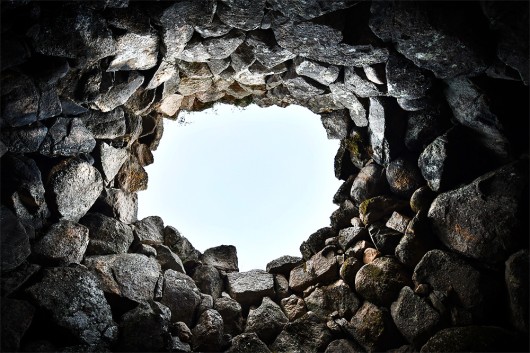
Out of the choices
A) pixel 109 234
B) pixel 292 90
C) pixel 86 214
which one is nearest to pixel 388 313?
pixel 292 90

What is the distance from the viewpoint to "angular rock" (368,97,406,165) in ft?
30.0

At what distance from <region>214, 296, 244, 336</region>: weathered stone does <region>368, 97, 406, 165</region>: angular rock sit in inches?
197

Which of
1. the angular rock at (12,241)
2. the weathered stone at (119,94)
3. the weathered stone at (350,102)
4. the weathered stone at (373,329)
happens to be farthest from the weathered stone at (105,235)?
the weathered stone at (350,102)

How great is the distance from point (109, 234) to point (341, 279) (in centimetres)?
548

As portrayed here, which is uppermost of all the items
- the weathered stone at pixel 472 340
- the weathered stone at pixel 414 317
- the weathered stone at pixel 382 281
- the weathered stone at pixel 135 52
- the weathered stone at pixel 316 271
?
the weathered stone at pixel 135 52

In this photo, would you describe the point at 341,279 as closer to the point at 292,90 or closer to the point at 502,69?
the point at 292,90

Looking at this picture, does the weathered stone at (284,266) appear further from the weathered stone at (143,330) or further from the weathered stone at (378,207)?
the weathered stone at (143,330)

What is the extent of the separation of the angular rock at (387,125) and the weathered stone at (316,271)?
280cm

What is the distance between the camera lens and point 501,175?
7.53m

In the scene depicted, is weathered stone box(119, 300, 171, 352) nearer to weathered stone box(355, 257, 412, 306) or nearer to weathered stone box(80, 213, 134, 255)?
weathered stone box(80, 213, 134, 255)

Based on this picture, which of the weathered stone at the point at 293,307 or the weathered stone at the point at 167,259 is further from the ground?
the weathered stone at the point at 167,259

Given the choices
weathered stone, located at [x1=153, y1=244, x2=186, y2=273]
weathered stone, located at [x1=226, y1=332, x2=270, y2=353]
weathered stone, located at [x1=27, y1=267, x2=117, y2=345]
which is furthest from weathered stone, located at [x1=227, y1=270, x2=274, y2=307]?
weathered stone, located at [x1=27, y1=267, x2=117, y2=345]

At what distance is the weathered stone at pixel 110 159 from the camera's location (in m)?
9.20

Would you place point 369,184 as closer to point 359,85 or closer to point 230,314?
point 359,85
